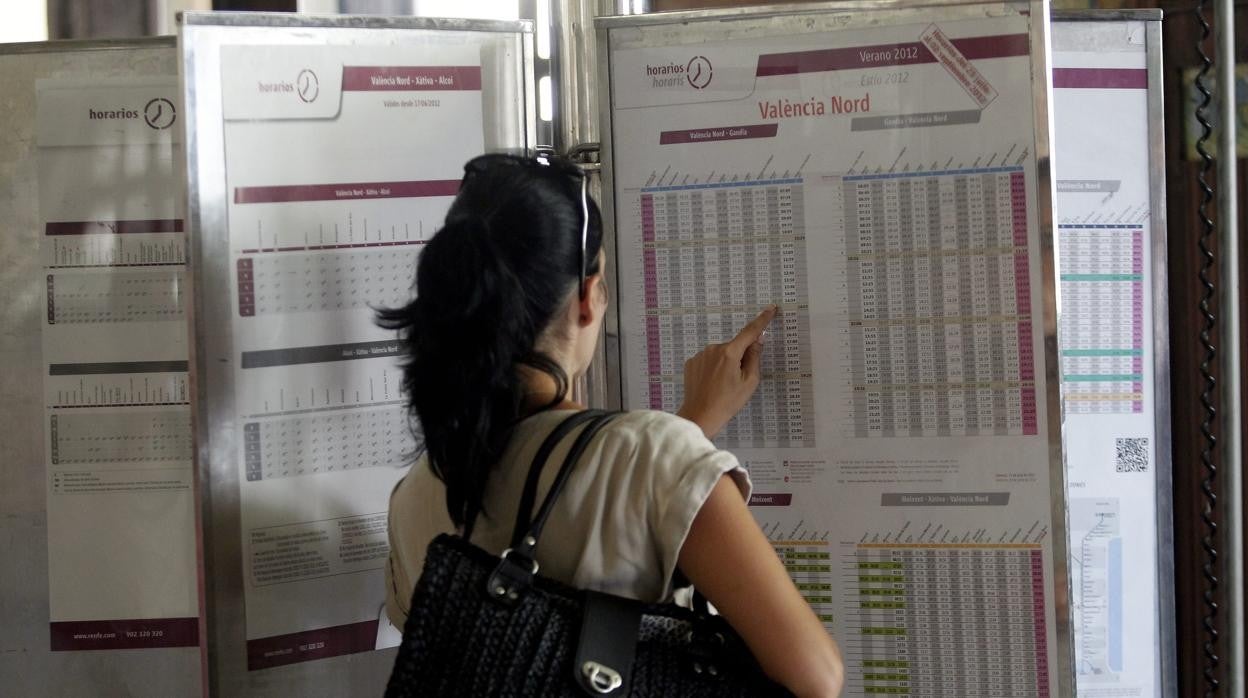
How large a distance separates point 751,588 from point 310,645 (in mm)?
948

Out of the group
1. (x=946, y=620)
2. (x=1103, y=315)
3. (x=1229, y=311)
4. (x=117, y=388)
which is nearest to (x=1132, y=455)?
(x=1103, y=315)

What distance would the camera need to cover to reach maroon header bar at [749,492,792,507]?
1701mm

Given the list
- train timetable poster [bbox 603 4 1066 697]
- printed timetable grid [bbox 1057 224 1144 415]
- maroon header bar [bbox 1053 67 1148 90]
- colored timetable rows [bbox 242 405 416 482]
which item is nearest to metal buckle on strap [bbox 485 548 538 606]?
colored timetable rows [bbox 242 405 416 482]

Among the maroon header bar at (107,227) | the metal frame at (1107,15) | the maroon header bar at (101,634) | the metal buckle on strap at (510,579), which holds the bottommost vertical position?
the maroon header bar at (101,634)

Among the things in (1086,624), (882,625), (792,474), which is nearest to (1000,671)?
(882,625)

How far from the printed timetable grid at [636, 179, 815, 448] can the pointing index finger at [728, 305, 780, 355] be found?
0.05ft

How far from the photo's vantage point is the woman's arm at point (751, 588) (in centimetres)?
102

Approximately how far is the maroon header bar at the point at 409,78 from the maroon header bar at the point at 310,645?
85 cm

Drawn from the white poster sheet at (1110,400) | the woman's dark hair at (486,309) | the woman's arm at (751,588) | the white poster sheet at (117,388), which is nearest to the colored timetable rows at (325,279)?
the white poster sheet at (117,388)

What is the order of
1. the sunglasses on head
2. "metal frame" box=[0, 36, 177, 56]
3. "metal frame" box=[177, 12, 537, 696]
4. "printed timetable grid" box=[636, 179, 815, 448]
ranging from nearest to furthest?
the sunglasses on head < "metal frame" box=[177, 12, 537, 696] < "printed timetable grid" box=[636, 179, 815, 448] < "metal frame" box=[0, 36, 177, 56]

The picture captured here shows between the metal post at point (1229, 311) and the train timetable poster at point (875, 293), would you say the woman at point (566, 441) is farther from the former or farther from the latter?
the metal post at point (1229, 311)

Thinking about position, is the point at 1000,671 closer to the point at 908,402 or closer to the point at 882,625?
the point at 882,625

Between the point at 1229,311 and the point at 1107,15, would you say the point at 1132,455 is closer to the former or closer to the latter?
the point at 1229,311

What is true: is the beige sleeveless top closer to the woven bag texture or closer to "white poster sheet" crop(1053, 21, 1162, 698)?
the woven bag texture
